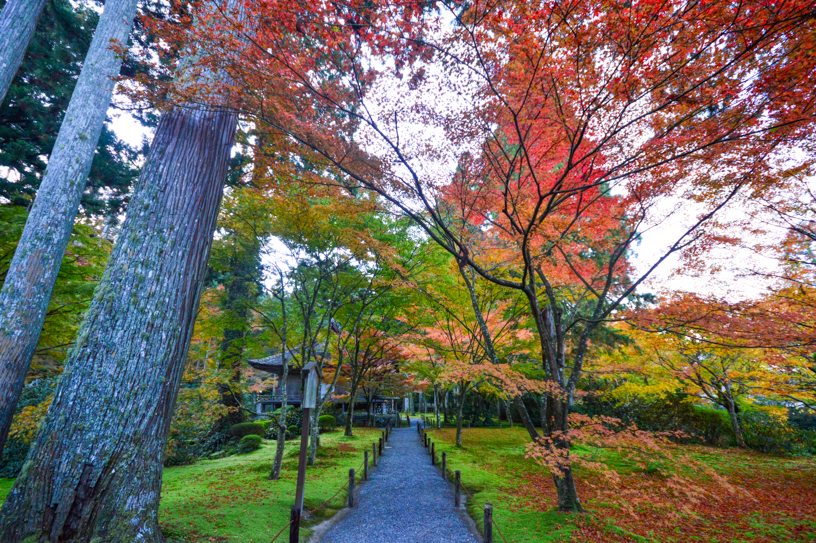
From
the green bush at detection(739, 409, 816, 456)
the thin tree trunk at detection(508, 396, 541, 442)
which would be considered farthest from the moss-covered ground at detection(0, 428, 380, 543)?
the green bush at detection(739, 409, 816, 456)

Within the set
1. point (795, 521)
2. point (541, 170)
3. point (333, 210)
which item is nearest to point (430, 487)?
point (795, 521)

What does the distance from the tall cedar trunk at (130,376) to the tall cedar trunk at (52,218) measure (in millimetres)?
2285

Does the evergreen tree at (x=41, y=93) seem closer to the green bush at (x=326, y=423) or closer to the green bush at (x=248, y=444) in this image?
the green bush at (x=248, y=444)

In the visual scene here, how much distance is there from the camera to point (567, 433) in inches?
210

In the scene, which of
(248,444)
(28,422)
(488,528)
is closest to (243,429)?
(248,444)

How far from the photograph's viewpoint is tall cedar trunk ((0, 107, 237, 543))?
8.28 ft

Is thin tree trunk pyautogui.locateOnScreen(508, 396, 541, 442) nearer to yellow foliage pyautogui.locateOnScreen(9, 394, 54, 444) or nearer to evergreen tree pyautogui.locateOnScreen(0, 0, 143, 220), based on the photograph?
yellow foliage pyautogui.locateOnScreen(9, 394, 54, 444)

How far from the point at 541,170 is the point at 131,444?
658 cm

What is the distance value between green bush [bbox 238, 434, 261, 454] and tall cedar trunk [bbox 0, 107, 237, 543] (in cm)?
1056

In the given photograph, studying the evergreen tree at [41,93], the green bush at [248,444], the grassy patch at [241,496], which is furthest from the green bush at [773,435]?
the evergreen tree at [41,93]

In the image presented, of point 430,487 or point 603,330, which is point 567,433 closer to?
point 430,487

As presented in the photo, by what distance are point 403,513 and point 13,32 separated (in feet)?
35.2

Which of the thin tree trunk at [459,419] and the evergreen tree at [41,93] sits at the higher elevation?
the evergreen tree at [41,93]

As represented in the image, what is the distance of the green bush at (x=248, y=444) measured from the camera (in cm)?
1188
